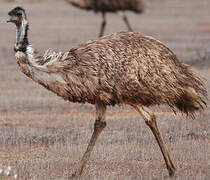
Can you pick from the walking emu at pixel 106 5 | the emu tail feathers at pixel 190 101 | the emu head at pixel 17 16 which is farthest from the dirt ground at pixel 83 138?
the walking emu at pixel 106 5

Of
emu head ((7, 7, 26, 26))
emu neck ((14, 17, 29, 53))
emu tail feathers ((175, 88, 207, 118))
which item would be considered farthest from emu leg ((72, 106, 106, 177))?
emu head ((7, 7, 26, 26))

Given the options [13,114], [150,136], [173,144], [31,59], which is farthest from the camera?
[13,114]

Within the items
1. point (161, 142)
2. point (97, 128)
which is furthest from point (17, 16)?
point (161, 142)

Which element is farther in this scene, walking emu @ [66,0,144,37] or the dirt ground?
walking emu @ [66,0,144,37]

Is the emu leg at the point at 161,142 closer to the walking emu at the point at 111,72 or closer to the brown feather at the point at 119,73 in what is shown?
the walking emu at the point at 111,72

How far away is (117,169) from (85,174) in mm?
440

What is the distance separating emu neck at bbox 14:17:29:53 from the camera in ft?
25.1

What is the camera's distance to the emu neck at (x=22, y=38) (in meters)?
7.66

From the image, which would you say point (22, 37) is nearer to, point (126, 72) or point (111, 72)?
point (111, 72)

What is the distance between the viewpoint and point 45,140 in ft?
33.5

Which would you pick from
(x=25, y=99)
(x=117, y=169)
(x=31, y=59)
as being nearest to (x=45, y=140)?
(x=117, y=169)

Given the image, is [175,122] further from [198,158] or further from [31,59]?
[31,59]

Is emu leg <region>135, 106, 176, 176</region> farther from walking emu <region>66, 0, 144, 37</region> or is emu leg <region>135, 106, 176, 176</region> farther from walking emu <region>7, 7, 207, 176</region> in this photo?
walking emu <region>66, 0, 144, 37</region>

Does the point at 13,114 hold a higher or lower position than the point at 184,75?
lower
